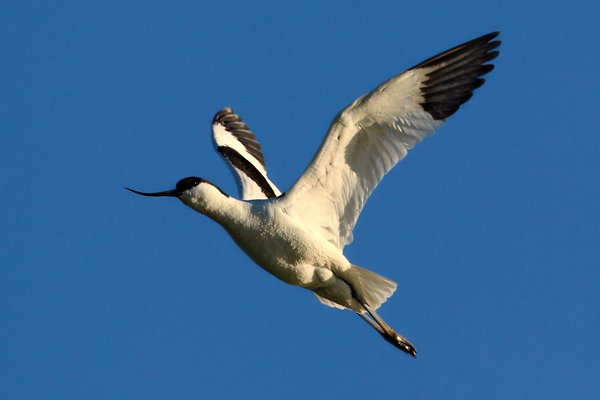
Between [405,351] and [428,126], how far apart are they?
2.23 m

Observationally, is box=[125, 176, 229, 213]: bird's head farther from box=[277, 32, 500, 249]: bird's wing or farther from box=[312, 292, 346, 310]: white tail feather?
box=[312, 292, 346, 310]: white tail feather

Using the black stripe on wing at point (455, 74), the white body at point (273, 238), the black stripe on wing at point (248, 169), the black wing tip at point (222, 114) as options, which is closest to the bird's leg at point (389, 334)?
the white body at point (273, 238)

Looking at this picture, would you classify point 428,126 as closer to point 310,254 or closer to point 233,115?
point 310,254

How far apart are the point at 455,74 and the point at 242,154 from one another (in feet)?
11.6

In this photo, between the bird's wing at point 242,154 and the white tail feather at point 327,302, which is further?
the bird's wing at point 242,154

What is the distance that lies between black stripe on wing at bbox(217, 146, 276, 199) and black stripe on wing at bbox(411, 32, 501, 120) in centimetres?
224

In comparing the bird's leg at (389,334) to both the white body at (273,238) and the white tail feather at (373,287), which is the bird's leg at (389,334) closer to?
the white tail feather at (373,287)

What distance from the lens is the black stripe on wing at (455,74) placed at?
872cm

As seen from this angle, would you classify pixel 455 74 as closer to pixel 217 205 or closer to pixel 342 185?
pixel 342 185

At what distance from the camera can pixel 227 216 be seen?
29.2 feet

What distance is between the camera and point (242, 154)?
11.7m

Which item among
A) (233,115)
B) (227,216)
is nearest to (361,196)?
(227,216)

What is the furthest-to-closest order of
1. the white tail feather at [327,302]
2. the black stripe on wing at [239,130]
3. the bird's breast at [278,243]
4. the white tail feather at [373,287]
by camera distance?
the black stripe on wing at [239,130], the white tail feather at [327,302], the white tail feather at [373,287], the bird's breast at [278,243]

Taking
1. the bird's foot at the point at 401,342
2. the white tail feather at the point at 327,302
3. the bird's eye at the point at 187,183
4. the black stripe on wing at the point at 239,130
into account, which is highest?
the black stripe on wing at the point at 239,130
